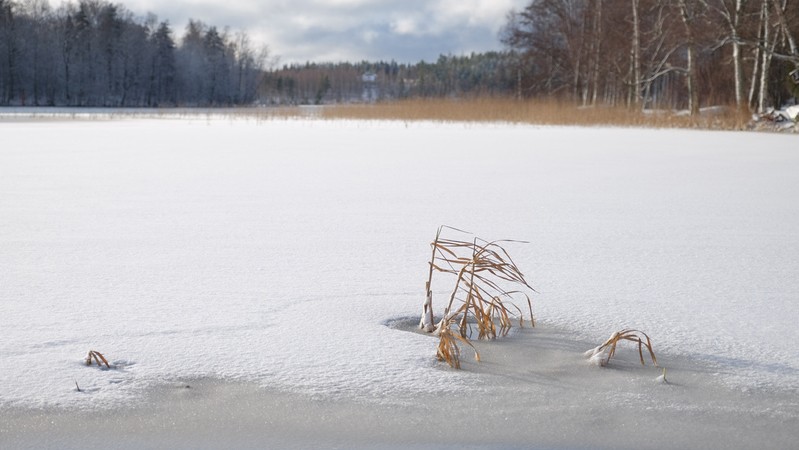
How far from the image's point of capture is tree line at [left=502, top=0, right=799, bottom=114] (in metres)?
Answer: 14.7

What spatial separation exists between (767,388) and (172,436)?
4.06 ft

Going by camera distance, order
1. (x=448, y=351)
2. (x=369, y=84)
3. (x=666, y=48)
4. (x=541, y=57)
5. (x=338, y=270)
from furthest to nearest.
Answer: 1. (x=369, y=84)
2. (x=541, y=57)
3. (x=666, y=48)
4. (x=338, y=270)
5. (x=448, y=351)

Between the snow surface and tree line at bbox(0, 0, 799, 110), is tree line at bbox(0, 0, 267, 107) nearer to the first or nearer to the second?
tree line at bbox(0, 0, 799, 110)

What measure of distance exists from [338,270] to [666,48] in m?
20.0

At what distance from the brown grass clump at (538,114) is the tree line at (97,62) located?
2719cm

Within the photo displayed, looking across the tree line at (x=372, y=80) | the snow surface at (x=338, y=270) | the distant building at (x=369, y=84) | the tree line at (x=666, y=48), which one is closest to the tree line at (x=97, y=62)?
the tree line at (x=372, y=80)

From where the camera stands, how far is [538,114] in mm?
16656

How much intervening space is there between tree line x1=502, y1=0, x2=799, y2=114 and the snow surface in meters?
10.1

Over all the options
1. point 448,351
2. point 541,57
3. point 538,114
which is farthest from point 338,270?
point 541,57

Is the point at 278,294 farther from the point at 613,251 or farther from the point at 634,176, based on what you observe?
the point at 634,176

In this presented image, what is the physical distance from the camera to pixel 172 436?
4.07 ft

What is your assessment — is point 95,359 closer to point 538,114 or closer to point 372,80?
A: point 538,114

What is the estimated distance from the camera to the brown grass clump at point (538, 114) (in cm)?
1452

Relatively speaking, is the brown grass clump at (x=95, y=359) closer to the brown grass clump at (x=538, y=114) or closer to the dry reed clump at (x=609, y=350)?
the dry reed clump at (x=609, y=350)
